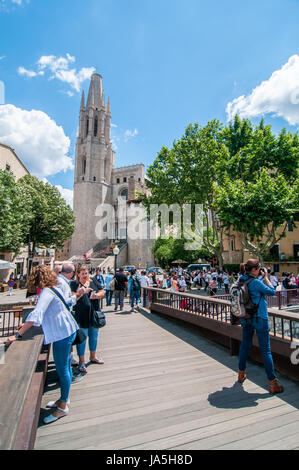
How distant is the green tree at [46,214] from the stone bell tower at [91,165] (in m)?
22.1

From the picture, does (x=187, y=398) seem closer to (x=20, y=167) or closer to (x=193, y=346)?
(x=193, y=346)

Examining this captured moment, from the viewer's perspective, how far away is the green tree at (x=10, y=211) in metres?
19.3

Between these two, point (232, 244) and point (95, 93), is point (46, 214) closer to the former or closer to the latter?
point (232, 244)

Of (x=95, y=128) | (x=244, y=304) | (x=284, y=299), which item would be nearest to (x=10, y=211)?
(x=284, y=299)

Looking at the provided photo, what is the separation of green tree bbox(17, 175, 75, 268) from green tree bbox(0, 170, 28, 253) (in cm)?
450

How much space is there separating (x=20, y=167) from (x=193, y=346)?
3626 cm

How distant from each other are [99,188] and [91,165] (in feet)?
18.1

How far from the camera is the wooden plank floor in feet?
8.46

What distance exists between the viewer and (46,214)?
28.1m

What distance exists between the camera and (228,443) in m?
2.52

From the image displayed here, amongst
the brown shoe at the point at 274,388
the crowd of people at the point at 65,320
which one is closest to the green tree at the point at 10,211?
the crowd of people at the point at 65,320

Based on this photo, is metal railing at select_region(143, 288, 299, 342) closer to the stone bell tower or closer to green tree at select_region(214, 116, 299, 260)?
green tree at select_region(214, 116, 299, 260)

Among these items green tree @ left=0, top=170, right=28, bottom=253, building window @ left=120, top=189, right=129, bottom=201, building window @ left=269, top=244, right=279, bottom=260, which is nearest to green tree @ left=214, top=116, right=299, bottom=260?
building window @ left=269, top=244, right=279, bottom=260

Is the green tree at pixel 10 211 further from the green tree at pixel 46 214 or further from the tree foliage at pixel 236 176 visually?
the tree foliage at pixel 236 176
